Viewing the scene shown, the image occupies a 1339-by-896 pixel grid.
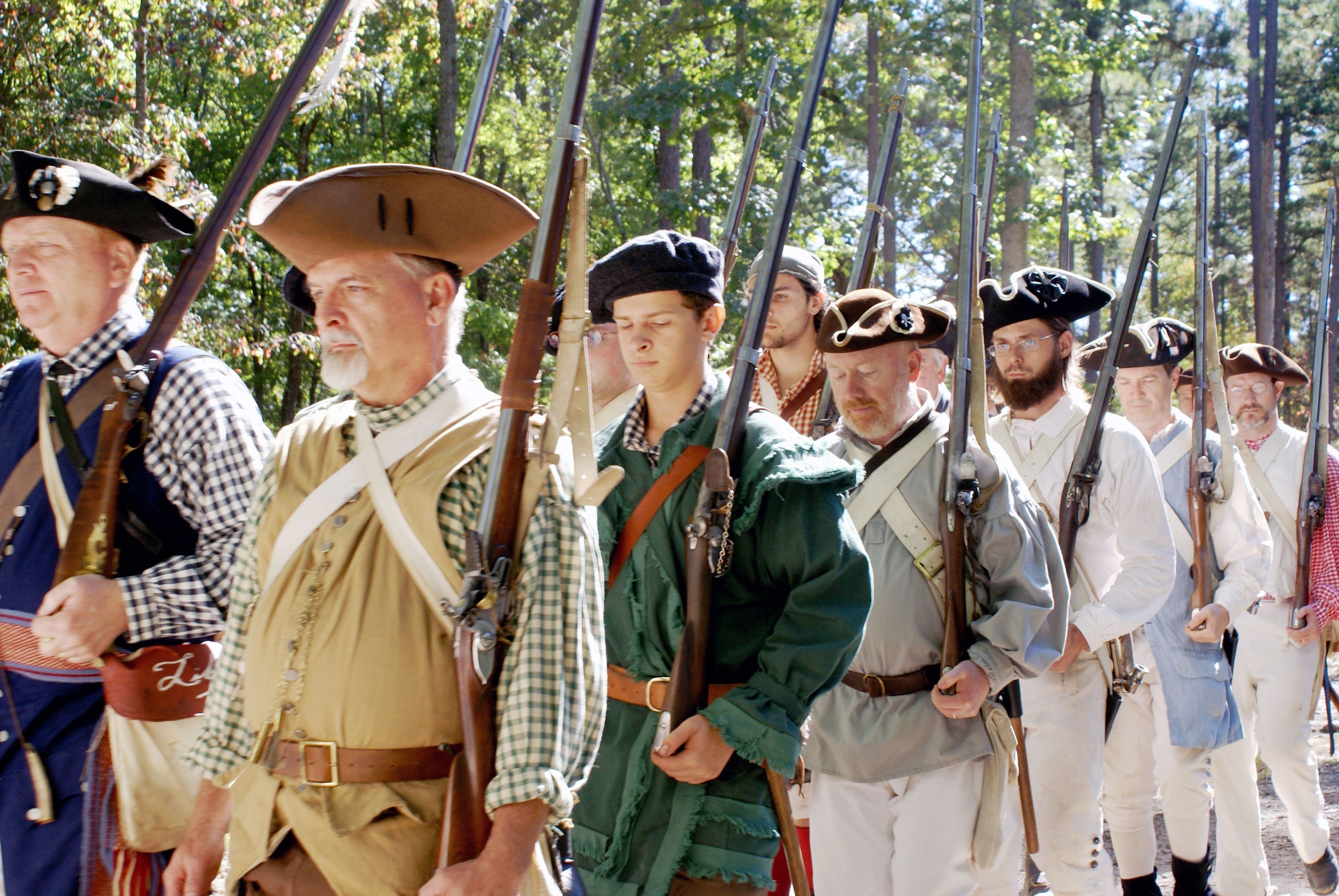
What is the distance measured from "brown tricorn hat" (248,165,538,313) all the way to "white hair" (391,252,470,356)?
0.5 inches

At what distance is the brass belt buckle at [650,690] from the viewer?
3002mm

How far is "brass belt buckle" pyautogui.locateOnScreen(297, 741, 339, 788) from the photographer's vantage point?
2271mm

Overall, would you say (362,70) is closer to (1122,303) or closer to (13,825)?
(1122,303)

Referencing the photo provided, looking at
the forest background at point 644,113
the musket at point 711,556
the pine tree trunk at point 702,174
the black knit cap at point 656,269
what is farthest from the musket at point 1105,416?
the pine tree trunk at point 702,174

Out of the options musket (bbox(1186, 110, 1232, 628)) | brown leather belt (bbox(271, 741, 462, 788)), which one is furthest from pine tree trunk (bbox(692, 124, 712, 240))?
brown leather belt (bbox(271, 741, 462, 788))

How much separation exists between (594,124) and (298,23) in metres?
8.00

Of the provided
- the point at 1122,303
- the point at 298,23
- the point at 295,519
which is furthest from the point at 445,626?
the point at 298,23

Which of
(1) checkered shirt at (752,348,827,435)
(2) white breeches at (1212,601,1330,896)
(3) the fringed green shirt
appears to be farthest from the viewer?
(2) white breeches at (1212,601,1330,896)

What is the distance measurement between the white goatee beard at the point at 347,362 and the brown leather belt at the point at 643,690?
3.26ft

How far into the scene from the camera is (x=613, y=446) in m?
3.27

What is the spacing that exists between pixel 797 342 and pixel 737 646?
253cm

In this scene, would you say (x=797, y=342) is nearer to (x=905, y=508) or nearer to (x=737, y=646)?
(x=905, y=508)

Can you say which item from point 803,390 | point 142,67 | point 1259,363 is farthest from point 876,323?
point 142,67

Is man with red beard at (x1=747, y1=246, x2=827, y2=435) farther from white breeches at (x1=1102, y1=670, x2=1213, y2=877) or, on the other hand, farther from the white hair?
the white hair
